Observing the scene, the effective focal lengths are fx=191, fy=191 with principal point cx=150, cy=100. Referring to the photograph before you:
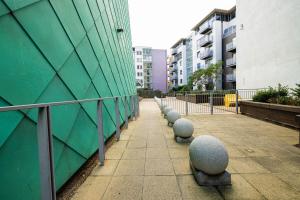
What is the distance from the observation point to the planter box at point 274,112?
789 cm

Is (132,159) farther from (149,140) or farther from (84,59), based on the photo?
(84,59)

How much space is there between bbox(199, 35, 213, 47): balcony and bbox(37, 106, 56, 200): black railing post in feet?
140

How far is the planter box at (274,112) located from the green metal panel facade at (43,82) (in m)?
6.73

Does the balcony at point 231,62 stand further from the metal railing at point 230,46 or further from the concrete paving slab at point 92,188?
the concrete paving slab at point 92,188

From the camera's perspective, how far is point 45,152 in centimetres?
221

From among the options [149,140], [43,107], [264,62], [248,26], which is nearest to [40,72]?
[43,107]

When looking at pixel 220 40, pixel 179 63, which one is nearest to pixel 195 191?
pixel 220 40

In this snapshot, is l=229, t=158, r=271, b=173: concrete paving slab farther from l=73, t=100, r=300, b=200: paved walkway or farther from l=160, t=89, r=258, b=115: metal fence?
l=160, t=89, r=258, b=115: metal fence

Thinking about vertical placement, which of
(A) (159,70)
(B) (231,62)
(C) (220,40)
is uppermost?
(C) (220,40)

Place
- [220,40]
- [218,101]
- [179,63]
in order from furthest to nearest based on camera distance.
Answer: [179,63], [220,40], [218,101]

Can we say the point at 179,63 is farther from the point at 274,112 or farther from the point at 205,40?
the point at 274,112

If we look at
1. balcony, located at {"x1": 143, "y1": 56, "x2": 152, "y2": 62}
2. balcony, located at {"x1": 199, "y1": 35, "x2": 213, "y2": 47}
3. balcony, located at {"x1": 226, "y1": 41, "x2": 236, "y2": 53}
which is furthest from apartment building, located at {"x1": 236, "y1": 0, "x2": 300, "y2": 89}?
balcony, located at {"x1": 143, "y1": 56, "x2": 152, "y2": 62}

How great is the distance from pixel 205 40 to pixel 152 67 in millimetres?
33545

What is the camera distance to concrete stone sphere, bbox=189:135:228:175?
128 inches
